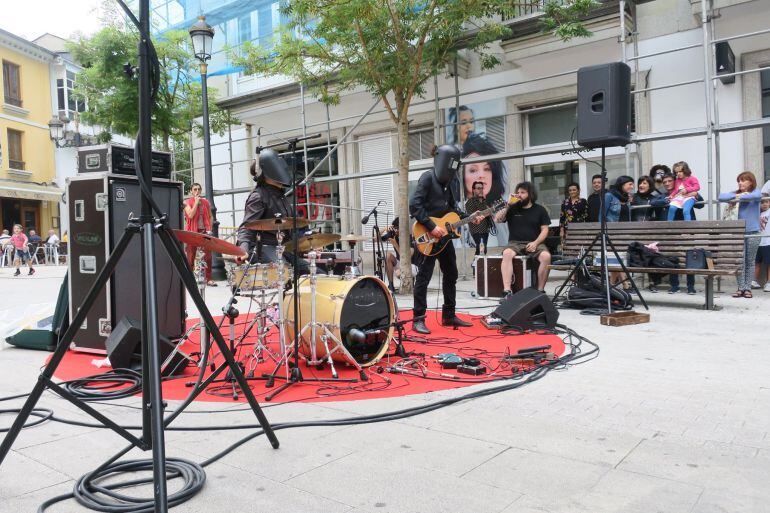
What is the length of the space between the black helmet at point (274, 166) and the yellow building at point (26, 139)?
28483 millimetres

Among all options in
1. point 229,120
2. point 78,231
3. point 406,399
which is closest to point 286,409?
point 406,399

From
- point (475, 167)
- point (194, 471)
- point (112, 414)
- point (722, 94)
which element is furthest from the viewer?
point (475, 167)

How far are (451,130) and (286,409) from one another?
34.0 ft

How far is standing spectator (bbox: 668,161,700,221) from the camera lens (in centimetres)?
891

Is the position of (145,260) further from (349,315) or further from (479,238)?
(479,238)

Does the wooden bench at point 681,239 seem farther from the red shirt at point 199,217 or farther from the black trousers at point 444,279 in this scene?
the red shirt at point 199,217

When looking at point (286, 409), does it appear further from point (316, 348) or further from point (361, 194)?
point (361, 194)

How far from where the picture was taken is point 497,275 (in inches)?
351

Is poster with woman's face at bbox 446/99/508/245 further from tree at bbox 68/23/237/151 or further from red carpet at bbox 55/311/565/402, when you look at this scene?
red carpet at bbox 55/311/565/402

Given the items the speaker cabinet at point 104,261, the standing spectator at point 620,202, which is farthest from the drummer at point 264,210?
the standing spectator at point 620,202

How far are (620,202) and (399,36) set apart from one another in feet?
13.9

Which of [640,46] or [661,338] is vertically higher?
[640,46]

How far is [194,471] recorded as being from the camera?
8.49 feet

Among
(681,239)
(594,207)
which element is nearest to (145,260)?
(681,239)
